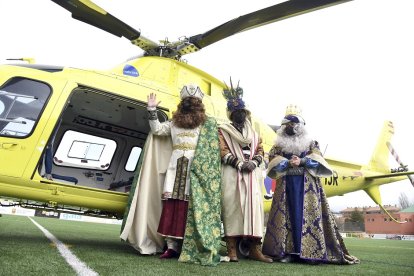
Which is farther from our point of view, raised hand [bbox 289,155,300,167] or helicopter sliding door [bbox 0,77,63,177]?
raised hand [bbox 289,155,300,167]

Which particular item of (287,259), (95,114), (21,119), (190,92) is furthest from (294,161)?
(95,114)

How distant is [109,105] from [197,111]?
2.41 metres

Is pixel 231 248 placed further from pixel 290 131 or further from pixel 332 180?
pixel 332 180

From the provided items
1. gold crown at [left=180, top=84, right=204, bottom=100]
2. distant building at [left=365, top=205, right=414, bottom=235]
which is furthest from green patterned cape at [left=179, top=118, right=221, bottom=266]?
distant building at [left=365, top=205, right=414, bottom=235]

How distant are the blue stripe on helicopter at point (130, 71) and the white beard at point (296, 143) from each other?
2471 millimetres

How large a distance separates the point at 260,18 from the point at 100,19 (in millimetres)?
2274

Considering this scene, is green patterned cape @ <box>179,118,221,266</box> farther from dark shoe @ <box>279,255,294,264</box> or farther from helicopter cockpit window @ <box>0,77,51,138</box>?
helicopter cockpit window @ <box>0,77,51,138</box>

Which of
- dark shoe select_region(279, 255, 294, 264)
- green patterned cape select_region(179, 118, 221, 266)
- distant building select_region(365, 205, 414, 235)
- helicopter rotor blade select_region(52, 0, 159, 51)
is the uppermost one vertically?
distant building select_region(365, 205, 414, 235)

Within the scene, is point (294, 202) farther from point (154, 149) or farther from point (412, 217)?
point (412, 217)

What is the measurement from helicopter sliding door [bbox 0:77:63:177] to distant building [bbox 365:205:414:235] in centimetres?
3548

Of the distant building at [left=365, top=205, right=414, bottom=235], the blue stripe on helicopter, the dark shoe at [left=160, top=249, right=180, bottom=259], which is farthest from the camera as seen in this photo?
the distant building at [left=365, top=205, right=414, bottom=235]

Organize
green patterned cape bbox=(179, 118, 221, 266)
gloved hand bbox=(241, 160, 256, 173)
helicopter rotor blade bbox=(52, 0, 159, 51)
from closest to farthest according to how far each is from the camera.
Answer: green patterned cape bbox=(179, 118, 221, 266), gloved hand bbox=(241, 160, 256, 173), helicopter rotor blade bbox=(52, 0, 159, 51)

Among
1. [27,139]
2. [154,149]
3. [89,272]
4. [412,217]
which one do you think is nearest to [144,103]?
[154,149]

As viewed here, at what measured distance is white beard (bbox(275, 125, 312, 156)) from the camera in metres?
4.38
